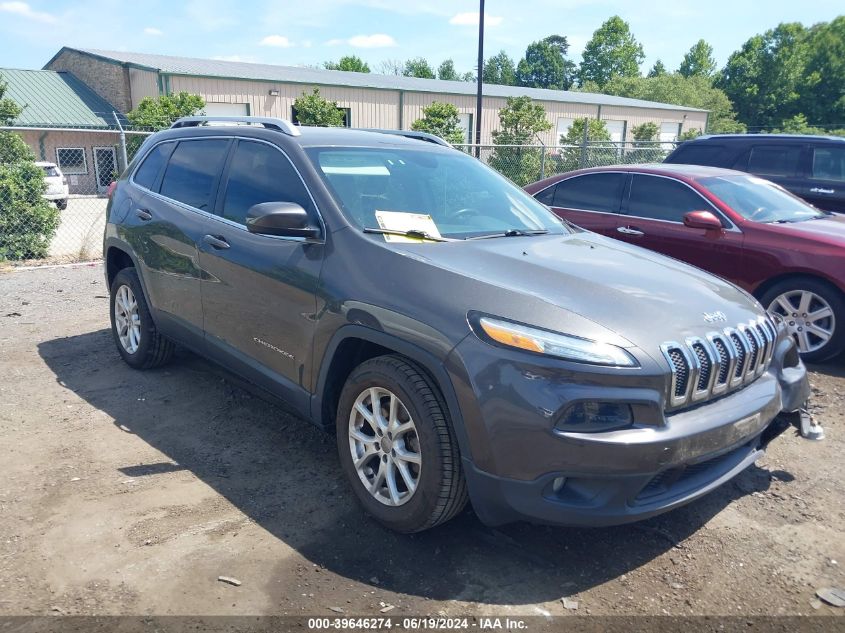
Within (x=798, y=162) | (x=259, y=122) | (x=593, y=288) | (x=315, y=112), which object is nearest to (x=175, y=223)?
(x=259, y=122)

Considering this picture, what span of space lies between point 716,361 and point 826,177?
7.02 meters

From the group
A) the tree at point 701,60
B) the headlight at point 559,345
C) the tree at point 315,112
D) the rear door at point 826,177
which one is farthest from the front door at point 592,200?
the tree at point 701,60

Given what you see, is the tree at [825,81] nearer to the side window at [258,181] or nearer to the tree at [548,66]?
the tree at [548,66]

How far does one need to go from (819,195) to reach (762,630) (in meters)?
7.38

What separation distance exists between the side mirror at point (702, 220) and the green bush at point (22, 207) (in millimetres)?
9009

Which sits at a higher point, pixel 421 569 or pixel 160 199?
pixel 160 199

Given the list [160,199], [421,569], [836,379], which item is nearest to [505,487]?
[421,569]

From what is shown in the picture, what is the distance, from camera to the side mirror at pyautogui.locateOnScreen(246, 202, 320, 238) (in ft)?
10.7

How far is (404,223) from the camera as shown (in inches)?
135

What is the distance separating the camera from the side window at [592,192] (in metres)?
6.83

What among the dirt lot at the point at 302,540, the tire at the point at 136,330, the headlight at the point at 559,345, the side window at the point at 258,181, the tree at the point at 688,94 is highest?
the tree at the point at 688,94

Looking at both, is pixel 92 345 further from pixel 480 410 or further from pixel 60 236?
pixel 60 236

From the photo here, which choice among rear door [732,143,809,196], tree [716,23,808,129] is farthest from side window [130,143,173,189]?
tree [716,23,808,129]

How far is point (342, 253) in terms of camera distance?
3.26 metres
